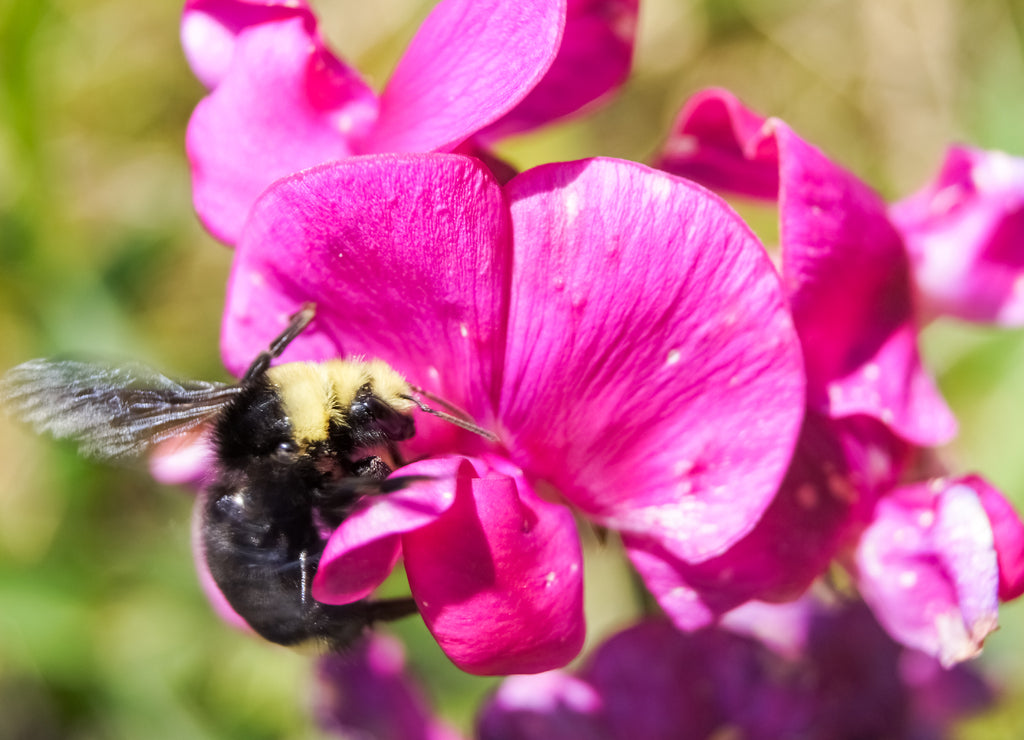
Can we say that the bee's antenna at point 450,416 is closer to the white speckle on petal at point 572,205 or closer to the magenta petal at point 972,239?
the white speckle on petal at point 572,205

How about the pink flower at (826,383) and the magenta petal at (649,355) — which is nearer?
the magenta petal at (649,355)

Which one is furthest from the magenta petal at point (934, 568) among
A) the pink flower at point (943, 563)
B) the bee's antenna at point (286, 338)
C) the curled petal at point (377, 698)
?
the curled petal at point (377, 698)

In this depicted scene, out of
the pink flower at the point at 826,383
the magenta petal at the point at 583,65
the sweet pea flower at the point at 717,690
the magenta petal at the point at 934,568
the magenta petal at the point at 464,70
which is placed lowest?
the sweet pea flower at the point at 717,690

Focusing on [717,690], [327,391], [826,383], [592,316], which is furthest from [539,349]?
[717,690]

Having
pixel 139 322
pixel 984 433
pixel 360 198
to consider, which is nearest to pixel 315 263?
pixel 360 198

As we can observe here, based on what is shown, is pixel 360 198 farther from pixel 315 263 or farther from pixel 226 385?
pixel 226 385

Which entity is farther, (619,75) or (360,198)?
(619,75)
